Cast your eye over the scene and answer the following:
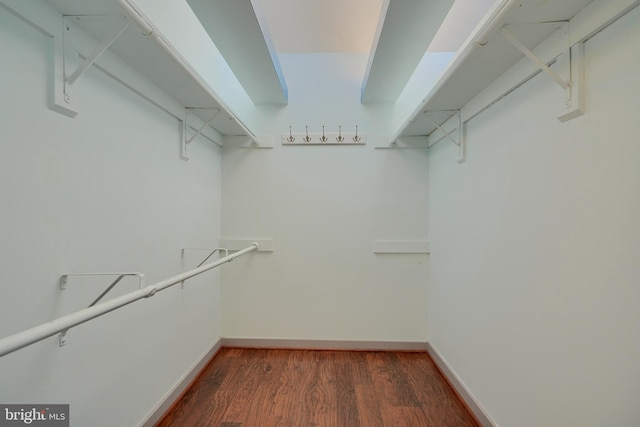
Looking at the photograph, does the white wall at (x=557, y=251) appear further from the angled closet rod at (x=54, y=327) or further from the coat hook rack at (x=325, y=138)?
the angled closet rod at (x=54, y=327)

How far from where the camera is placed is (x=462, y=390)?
1.67 meters

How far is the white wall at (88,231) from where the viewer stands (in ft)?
2.65

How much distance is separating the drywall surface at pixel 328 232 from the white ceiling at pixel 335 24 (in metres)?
0.13

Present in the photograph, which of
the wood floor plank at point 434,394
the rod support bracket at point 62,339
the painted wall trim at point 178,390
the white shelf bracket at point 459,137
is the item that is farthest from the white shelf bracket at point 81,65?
the wood floor plank at point 434,394

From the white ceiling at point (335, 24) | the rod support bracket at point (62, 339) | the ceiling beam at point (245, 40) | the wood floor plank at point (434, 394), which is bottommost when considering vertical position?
the wood floor plank at point (434, 394)

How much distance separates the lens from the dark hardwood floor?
1.53m

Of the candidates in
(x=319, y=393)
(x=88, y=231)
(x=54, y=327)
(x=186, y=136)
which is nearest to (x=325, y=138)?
(x=186, y=136)

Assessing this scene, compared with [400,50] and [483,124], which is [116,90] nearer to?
[400,50]

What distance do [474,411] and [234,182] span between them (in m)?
2.36

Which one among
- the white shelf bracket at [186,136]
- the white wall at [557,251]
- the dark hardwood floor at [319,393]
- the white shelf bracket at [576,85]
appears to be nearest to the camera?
the white wall at [557,251]

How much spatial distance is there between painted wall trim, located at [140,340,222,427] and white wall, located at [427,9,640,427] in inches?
72.1

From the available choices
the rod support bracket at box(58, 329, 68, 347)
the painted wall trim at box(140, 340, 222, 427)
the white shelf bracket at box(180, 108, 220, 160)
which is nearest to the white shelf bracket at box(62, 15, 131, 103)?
the white shelf bracket at box(180, 108, 220, 160)

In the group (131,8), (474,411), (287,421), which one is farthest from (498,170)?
(287,421)

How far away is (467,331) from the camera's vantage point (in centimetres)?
164
